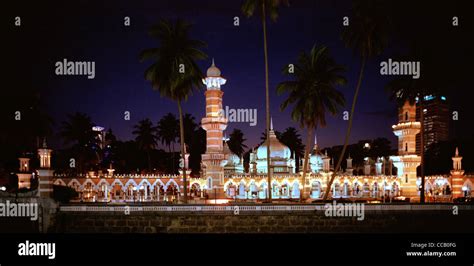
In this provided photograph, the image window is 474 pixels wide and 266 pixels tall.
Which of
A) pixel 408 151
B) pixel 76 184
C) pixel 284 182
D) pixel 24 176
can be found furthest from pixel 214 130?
pixel 76 184

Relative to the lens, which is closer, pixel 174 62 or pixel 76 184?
pixel 174 62

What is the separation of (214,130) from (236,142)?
6780cm

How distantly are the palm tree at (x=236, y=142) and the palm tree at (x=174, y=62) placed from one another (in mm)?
73683

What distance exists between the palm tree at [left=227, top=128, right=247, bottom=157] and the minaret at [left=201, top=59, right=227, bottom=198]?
217 ft

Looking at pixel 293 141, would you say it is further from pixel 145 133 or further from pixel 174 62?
pixel 174 62

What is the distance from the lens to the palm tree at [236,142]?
120 m

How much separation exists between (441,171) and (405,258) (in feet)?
230

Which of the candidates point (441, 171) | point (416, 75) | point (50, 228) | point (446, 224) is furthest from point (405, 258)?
point (441, 171)

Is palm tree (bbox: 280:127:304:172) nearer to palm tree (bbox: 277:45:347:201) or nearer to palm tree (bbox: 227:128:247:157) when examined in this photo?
palm tree (bbox: 227:128:247:157)

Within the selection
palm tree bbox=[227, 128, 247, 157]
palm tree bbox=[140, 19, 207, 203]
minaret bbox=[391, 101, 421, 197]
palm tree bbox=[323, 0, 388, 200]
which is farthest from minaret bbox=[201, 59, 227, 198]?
palm tree bbox=[227, 128, 247, 157]

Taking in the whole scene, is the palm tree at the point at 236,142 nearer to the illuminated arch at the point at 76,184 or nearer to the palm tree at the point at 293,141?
the palm tree at the point at 293,141

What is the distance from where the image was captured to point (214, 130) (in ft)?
173

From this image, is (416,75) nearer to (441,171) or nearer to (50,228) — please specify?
(50,228)

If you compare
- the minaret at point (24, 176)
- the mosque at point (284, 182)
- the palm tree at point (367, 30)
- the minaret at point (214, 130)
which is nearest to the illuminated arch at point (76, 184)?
the mosque at point (284, 182)
